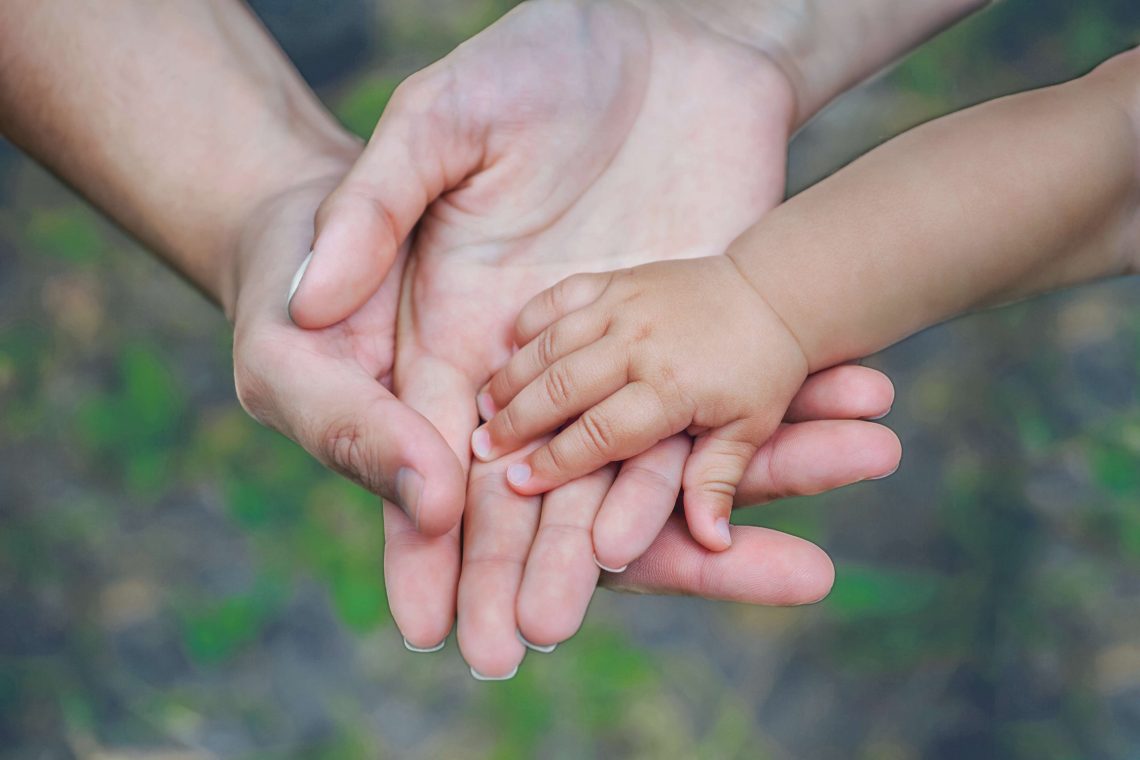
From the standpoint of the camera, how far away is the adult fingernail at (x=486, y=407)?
940 mm

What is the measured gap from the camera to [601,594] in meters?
1.65

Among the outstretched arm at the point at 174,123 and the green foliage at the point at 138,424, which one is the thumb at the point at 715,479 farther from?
the green foliage at the point at 138,424

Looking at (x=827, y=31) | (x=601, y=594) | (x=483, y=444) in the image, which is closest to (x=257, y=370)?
(x=483, y=444)

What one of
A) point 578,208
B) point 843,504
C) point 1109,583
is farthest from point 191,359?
point 1109,583

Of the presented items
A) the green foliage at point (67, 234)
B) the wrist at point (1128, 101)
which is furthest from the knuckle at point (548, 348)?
the green foliage at point (67, 234)

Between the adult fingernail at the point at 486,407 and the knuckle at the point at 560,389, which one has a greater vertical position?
the knuckle at the point at 560,389

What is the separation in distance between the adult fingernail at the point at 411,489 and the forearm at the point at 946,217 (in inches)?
14.5

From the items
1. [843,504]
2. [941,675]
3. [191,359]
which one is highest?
[191,359]

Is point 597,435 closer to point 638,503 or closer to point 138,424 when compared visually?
point 638,503

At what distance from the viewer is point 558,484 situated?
89cm

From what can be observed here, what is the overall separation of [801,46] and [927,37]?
0.23m

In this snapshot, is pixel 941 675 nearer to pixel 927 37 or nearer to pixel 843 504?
pixel 843 504

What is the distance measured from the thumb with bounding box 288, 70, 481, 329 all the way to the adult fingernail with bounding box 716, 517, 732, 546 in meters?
0.33

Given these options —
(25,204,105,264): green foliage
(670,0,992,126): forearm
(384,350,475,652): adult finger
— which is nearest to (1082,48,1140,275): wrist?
(670,0,992,126): forearm
